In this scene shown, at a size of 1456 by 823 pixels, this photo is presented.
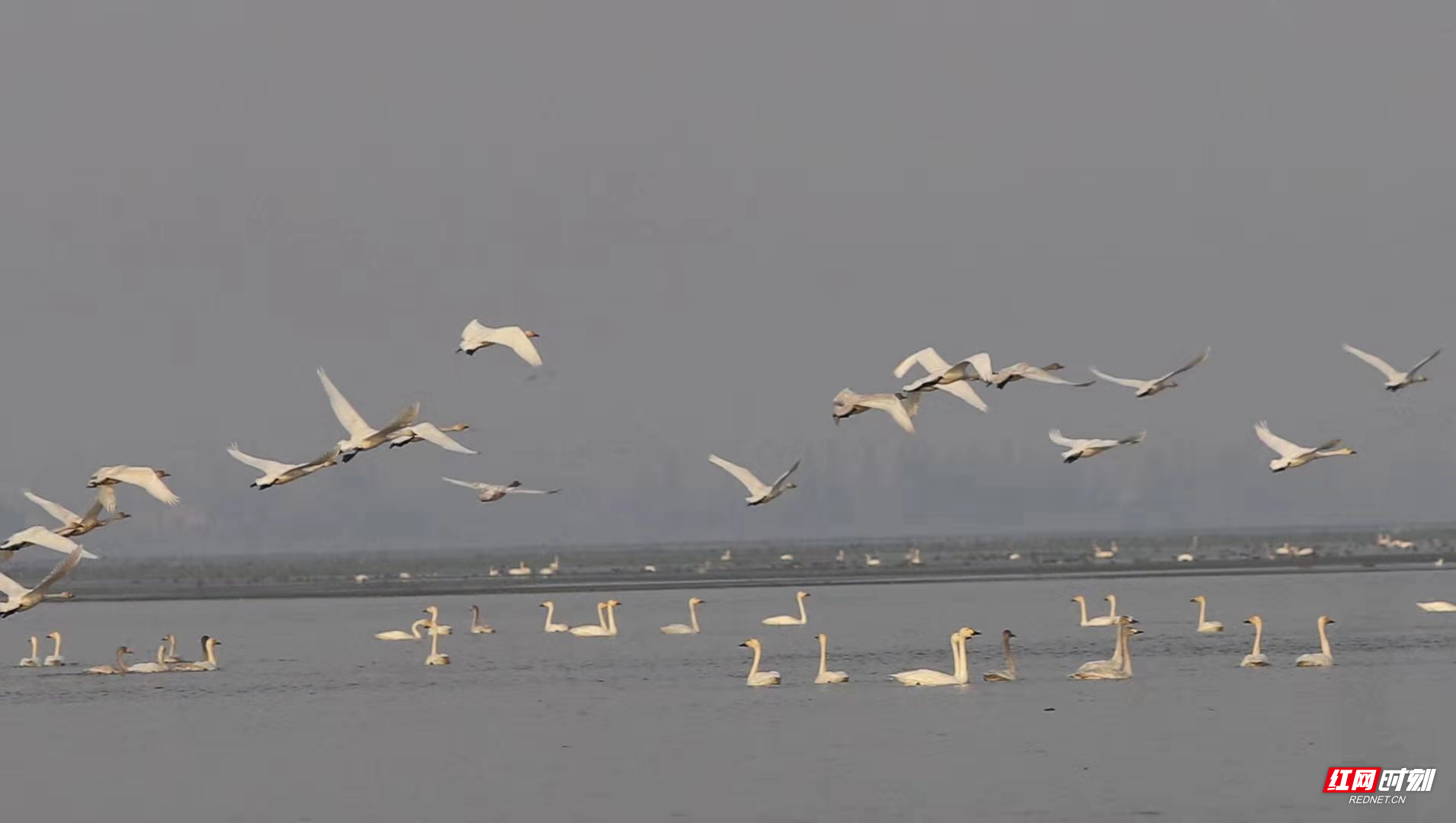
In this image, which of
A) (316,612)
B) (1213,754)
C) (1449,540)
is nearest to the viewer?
(1213,754)

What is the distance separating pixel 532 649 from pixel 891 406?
20.0 meters

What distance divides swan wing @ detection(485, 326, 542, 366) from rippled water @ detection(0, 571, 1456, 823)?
5321mm

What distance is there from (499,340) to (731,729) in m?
6.39

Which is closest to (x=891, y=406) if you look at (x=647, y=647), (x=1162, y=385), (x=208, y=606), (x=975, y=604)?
(x=1162, y=385)

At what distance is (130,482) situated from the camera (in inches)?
1319

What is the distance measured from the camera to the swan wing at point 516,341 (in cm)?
3409

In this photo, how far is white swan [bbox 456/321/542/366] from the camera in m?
34.4

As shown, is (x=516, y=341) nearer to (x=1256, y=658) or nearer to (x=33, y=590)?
(x=33, y=590)

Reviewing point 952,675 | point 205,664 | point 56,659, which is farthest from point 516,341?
point 56,659

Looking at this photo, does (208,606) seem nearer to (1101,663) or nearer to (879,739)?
(1101,663)

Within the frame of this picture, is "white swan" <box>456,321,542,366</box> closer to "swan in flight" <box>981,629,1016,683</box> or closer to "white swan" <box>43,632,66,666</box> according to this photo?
"swan in flight" <box>981,629,1016,683</box>

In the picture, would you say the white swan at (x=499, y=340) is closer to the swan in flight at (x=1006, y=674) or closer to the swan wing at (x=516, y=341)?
the swan wing at (x=516, y=341)

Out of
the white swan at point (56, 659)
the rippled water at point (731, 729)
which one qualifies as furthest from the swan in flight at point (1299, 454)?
the white swan at point (56, 659)

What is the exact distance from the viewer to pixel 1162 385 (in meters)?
38.5
